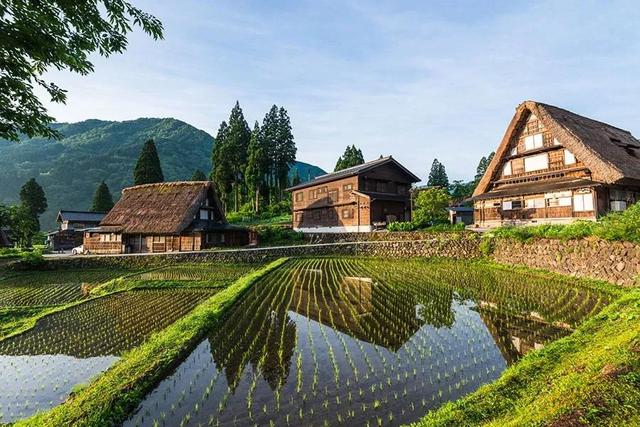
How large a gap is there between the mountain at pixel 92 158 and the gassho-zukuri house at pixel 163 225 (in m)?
61.2

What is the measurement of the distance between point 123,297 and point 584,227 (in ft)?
59.1

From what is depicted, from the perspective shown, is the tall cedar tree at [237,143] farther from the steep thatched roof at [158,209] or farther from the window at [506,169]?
the window at [506,169]

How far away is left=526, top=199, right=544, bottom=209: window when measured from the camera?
70.2 ft

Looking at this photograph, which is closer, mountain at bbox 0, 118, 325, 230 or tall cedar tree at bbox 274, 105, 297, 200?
tall cedar tree at bbox 274, 105, 297, 200

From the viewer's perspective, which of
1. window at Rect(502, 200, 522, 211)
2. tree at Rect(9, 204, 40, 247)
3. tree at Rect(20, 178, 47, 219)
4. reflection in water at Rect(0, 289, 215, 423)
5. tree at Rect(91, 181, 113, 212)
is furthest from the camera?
tree at Rect(91, 181, 113, 212)

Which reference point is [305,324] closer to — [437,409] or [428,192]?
[437,409]

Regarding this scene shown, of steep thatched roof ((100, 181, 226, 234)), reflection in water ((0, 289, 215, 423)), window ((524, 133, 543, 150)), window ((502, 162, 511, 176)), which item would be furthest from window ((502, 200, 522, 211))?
steep thatched roof ((100, 181, 226, 234))

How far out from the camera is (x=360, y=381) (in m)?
5.45

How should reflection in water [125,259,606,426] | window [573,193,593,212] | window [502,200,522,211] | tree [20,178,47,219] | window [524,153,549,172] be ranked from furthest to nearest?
tree [20,178,47,219] < window [502,200,522,211] < window [524,153,549,172] < window [573,193,593,212] < reflection in water [125,259,606,426]

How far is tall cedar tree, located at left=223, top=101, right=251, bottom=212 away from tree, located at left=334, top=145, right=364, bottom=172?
1467cm

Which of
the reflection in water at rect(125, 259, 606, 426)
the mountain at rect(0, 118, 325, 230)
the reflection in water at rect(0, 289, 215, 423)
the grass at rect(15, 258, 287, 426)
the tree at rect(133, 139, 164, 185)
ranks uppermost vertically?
the mountain at rect(0, 118, 325, 230)

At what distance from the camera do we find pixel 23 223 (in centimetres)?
3891

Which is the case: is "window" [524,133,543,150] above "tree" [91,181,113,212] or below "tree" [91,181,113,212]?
above

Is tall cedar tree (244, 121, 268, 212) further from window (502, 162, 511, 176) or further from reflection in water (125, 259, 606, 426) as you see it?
reflection in water (125, 259, 606, 426)
